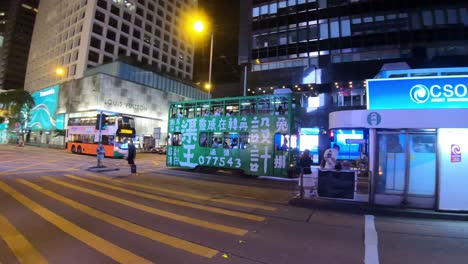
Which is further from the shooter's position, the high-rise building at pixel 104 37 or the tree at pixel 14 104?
the tree at pixel 14 104

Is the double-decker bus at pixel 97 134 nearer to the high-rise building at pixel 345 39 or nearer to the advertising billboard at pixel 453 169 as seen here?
the high-rise building at pixel 345 39

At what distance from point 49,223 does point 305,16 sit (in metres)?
33.6

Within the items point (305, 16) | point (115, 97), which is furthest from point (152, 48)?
point (305, 16)

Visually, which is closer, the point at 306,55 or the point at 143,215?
the point at 143,215

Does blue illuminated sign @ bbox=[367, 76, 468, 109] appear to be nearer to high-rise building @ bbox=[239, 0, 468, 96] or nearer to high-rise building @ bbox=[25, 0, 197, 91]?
high-rise building @ bbox=[239, 0, 468, 96]

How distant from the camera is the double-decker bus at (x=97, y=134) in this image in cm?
2588

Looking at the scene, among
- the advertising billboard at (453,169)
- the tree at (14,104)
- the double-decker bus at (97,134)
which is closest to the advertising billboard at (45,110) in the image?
the tree at (14,104)

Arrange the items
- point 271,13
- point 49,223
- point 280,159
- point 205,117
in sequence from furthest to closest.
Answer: point 271,13, point 205,117, point 280,159, point 49,223

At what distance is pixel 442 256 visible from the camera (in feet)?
15.8

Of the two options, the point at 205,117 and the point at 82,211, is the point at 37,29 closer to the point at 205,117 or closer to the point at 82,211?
the point at 205,117

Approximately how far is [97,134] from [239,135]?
18.2 metres

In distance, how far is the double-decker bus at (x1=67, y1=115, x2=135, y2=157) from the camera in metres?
25.9

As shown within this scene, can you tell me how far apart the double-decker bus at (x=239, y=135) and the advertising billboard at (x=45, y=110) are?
4495cm

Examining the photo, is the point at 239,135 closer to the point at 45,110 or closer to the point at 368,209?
the point at 368,209
